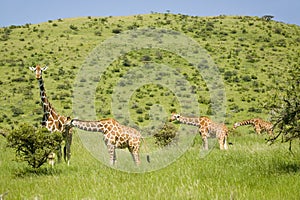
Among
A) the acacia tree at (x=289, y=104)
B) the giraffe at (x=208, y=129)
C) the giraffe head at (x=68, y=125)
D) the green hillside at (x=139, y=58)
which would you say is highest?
the green hillside at (x=139, y=58)

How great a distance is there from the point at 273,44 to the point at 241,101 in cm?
2772

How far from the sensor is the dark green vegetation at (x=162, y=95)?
8094mm

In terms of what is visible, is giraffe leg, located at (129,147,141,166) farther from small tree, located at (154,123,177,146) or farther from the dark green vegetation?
small tree, located at (154,123,177,146)

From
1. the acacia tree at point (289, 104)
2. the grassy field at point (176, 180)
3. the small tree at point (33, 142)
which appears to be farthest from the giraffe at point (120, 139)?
the acacia tree at point (289, 104)

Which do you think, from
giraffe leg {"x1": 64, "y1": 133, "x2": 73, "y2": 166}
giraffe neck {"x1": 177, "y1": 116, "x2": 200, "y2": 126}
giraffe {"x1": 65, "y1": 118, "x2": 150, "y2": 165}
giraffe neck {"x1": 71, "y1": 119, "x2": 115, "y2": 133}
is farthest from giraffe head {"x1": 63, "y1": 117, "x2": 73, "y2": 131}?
giraffe neck {"x1": 177, "y1": 116, "x2": 200, "y2": 126}

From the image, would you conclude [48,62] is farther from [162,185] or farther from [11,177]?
[162,185]

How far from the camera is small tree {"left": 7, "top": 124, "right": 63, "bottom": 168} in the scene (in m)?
11.4

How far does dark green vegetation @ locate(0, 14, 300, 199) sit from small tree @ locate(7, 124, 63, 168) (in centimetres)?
47

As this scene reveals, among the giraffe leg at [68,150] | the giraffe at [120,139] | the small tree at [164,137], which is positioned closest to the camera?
the giraffe at [120,139]

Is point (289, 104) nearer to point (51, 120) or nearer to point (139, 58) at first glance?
point (51, 120)

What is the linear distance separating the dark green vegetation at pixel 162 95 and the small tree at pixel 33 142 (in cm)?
47

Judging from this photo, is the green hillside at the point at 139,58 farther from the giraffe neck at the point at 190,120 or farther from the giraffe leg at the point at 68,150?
the giraffe leg at the point at 68,150

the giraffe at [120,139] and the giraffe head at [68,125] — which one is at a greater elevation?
the giraffe head at [68,125]

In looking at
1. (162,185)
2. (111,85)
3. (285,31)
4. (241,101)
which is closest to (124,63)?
(111,85)
